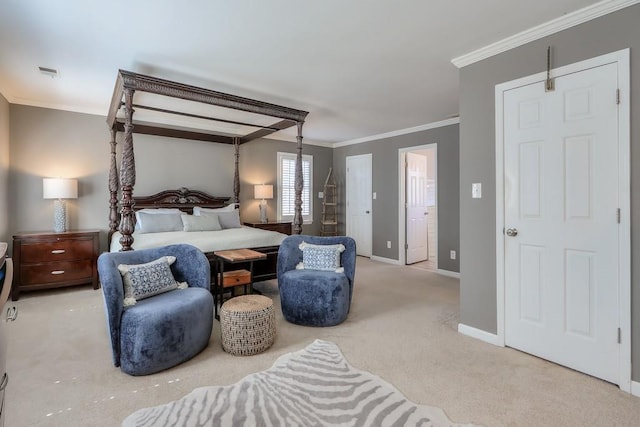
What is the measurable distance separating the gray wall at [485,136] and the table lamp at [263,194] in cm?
390

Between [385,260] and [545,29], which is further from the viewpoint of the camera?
[385,260]

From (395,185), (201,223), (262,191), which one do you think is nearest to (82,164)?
(201,223)

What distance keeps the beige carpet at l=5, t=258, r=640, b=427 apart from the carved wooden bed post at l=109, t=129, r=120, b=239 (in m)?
1.49

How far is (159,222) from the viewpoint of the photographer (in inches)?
175

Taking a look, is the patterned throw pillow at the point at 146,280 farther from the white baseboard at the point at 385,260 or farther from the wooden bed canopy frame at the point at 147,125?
the white baseboard at the point at 385,260

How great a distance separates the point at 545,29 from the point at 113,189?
524cm

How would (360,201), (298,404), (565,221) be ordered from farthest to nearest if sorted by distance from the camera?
(360,201) → (565,221) → (298,404)

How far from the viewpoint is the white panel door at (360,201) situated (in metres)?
6.64

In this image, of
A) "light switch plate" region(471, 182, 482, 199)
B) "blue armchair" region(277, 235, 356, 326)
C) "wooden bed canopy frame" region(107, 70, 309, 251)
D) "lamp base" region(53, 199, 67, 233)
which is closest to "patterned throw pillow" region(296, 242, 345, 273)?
"blue armchair" region(277, 235, 356, 326)

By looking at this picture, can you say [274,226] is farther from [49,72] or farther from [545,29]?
[545,29]

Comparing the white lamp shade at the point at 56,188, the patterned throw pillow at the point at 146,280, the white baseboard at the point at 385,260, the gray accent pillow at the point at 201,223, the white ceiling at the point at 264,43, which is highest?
the white ceiling at the point at 264,43

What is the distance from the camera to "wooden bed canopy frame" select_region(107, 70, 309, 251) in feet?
9.98

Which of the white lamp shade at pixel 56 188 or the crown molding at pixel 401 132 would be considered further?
the crown molding at pixel 401 132

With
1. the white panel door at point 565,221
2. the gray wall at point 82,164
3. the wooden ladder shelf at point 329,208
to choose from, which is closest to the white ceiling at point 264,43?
the gray wall at point 82,164
